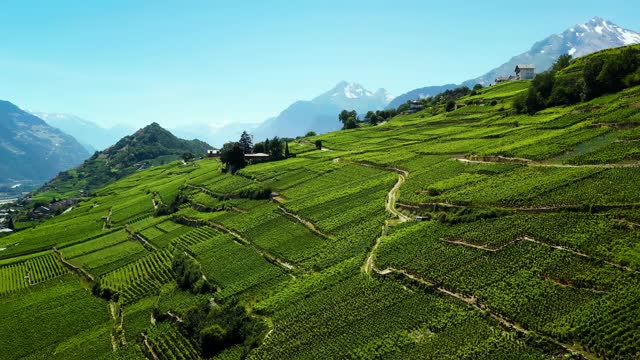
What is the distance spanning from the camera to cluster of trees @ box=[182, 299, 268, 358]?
51906mm

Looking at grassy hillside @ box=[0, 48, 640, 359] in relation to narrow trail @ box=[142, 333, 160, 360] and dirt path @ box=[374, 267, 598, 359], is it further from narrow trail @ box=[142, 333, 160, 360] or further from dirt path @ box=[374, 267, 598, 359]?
narrow trail @ box=[142, 333, 160, 360]

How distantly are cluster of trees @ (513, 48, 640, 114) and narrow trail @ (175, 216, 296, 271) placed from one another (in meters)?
71.0

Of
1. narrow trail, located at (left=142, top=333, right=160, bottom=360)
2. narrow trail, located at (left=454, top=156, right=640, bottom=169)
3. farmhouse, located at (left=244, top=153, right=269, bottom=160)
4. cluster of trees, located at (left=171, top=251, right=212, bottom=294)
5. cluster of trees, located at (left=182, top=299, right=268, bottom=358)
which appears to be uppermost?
farmhouse, located at (left=244, top=153, right=269, bottom=160)

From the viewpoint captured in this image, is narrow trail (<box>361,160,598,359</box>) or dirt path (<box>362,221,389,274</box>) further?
dirt path (<box>362,221,389,274</box>)

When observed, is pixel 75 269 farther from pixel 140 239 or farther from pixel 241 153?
pixel 241 153

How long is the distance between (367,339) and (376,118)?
157965 millimetres

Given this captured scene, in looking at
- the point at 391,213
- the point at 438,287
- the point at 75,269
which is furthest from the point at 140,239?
the point at 438,287

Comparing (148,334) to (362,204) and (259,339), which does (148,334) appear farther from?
(362,204)

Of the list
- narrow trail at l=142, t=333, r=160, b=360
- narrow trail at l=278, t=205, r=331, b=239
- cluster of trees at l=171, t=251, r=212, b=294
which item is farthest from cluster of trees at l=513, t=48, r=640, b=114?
narrow trail at l=142, t=333, r=160, b=360

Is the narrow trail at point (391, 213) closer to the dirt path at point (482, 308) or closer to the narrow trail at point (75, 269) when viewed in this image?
the dirt path at point (482, 308)

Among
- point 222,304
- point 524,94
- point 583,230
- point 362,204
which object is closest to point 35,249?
point 222,304

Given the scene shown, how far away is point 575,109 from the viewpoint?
3647 inches

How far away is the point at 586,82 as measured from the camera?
3816 inches

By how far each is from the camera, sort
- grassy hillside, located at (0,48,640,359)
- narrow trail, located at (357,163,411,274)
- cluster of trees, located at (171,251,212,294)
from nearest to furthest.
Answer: grassy hillside, located at (0,48,640,359), narrow trail, located at (357,163,411,274), cluster of trees, located at (171,251,212,294)
